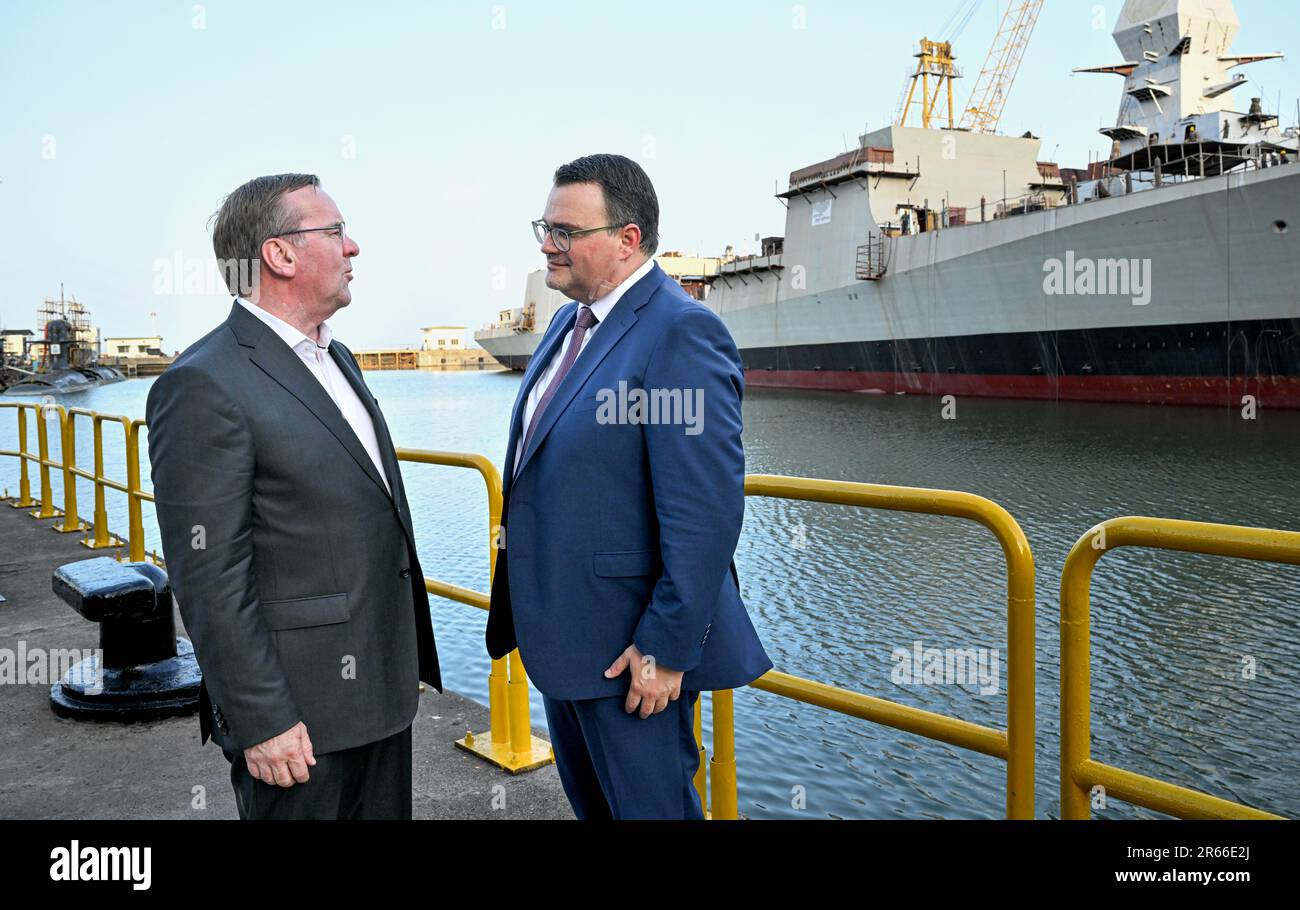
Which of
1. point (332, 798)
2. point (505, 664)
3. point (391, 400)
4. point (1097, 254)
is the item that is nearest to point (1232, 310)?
point (1097, 254)

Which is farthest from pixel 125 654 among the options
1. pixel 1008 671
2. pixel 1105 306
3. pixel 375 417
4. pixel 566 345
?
pixel 1105 306

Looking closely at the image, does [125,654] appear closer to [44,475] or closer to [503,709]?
[503,709]

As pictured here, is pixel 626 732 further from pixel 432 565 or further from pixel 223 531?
pixel 432 565

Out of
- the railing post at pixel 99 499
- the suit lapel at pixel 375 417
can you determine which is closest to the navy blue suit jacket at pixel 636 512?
the suit lapel at pixel 375 417

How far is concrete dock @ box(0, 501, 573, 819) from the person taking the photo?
3061mm

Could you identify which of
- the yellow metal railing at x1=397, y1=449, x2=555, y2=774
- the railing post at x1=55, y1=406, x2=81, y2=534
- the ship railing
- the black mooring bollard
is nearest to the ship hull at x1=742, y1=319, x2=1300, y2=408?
the ship railing

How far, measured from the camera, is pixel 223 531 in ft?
5.56

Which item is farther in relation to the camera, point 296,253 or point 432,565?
point 432,565

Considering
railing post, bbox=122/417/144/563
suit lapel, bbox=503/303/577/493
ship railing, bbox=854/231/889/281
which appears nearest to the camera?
suit lapel, bbox=503/303/577/493

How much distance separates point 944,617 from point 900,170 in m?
28.3

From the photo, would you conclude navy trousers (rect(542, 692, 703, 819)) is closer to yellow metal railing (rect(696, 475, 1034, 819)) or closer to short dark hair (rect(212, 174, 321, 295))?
yellow metal railing (rect(696, 475, 1034, 819))

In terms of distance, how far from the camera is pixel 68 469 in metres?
7.04

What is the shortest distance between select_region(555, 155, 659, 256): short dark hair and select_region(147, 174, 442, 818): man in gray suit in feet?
1.61

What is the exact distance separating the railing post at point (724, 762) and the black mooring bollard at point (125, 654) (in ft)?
8.04
